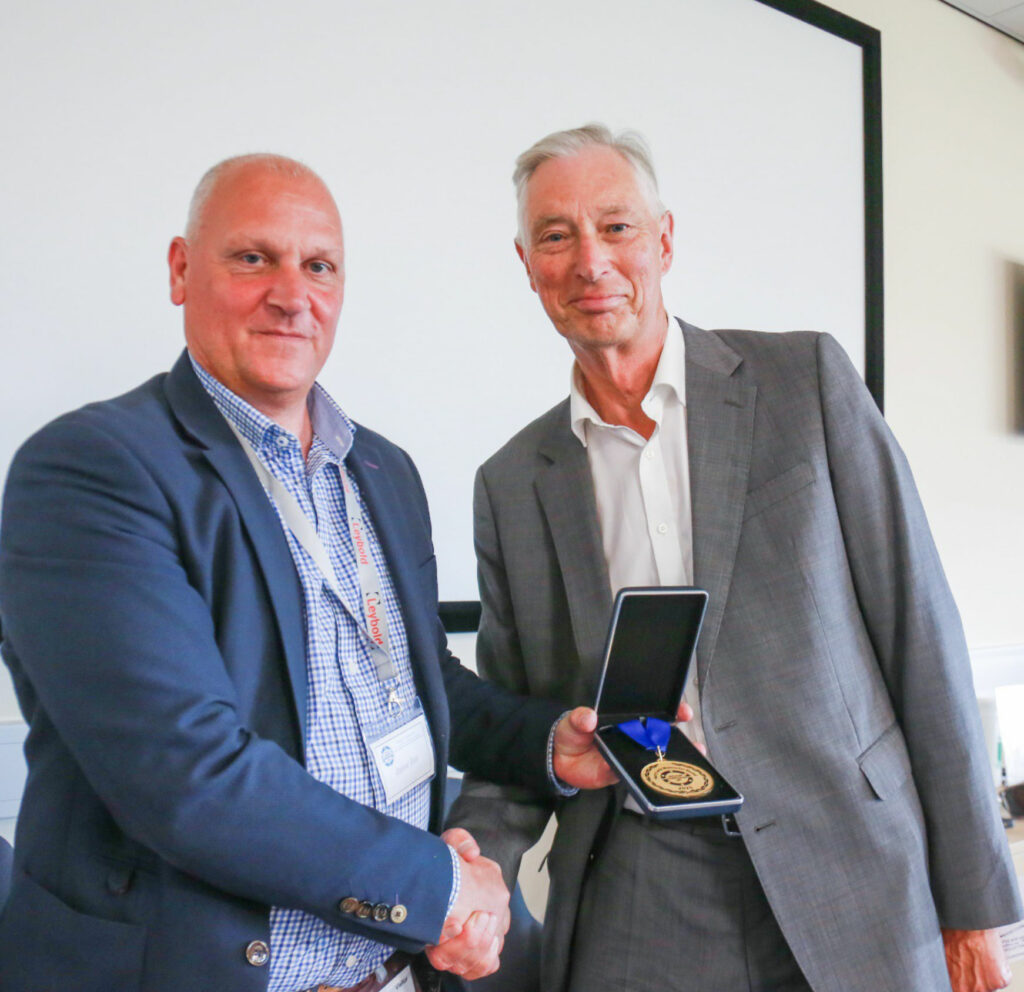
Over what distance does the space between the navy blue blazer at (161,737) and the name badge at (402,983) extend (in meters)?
0.20

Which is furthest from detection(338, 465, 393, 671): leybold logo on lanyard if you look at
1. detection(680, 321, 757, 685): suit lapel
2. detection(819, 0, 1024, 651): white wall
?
detection(819, 0, 1024, 651): white wall

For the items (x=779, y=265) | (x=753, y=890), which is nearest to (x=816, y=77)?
(x=779, y=265)

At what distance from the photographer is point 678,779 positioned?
1.25 m

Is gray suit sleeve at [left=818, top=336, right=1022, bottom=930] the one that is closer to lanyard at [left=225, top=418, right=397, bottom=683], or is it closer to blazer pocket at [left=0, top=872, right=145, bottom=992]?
lanyard at [left=225, top=418, right=397, bottom=683]

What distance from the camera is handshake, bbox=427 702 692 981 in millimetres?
1196

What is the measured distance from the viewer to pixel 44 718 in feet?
3.68

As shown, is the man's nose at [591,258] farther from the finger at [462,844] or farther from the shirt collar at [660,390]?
the finger at [462,844]

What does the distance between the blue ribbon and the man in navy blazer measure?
301 millimetres

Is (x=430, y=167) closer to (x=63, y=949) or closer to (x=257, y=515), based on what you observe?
(x=257, y=515)

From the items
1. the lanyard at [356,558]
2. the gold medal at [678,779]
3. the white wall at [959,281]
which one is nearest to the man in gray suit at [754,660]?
the gold medal at [678,779]

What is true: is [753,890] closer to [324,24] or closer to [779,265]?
[324,24]

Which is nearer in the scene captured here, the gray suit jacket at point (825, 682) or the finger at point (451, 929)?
the finger at point (451, 929)

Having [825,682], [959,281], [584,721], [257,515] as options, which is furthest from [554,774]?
[959,281]

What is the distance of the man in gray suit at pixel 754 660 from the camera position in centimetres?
136
